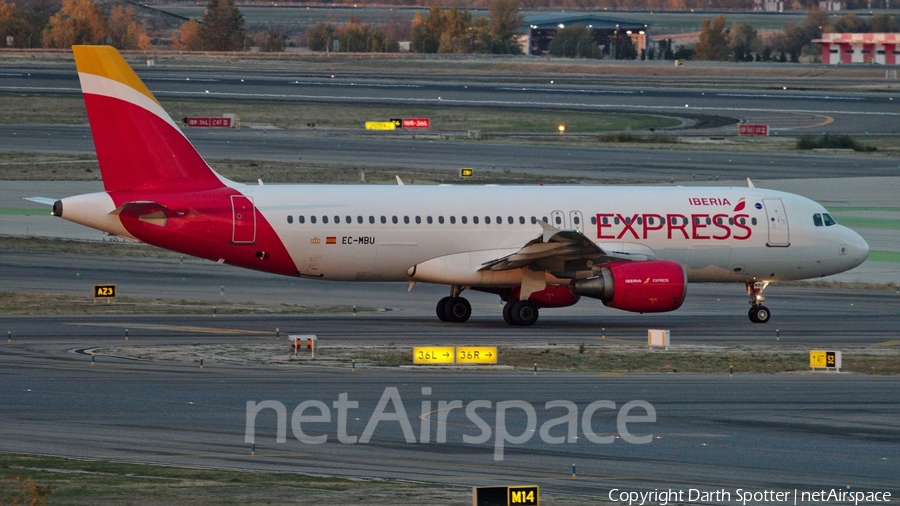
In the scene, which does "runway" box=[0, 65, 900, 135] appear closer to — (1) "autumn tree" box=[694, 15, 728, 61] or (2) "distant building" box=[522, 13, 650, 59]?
(1) "autumn tree" box=[694, 15, 728, 61]

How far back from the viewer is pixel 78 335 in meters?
28.7

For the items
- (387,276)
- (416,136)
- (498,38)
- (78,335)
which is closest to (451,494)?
(78,335)

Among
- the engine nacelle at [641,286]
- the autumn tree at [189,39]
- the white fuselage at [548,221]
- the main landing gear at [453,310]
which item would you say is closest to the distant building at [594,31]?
the autumn tree at [189,39]

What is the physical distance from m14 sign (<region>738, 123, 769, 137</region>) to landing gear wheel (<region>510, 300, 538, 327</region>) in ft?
154

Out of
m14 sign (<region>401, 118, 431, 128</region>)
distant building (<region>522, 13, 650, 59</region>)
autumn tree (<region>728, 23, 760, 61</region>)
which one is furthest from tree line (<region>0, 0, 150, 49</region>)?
autumn tree (<region>728, 23, 760, 61</region>)

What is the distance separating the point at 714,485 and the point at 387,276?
1736cm

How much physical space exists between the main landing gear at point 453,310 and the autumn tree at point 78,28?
10149cm

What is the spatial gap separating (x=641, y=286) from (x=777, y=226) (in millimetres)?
5890

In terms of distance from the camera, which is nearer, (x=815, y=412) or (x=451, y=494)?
(x=451, y=494)

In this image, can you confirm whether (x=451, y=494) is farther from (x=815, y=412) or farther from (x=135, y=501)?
(x=815, y=412)

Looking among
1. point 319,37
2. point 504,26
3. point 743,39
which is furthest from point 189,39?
point 743,39

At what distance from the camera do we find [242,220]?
31.4m

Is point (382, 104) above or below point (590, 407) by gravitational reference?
above

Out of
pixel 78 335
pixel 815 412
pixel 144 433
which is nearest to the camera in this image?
pixel 144 433
